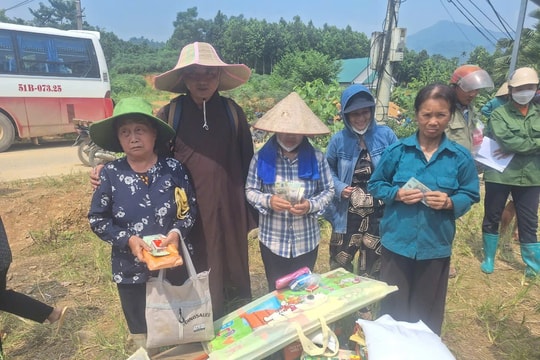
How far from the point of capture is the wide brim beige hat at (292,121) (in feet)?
6.78

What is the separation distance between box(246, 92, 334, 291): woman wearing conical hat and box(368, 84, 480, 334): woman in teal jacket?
347 mm

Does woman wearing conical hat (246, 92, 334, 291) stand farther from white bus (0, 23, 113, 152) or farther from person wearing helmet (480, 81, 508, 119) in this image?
white bus (0, 23, 113, 152)

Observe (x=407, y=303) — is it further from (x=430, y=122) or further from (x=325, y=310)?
(x=430, y=122)

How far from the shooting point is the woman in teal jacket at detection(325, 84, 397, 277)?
248 centimetres

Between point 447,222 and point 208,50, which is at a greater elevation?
point 208,50

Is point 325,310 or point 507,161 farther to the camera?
point 507,161

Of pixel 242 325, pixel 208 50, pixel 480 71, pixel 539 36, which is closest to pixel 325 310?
pixel 242 325

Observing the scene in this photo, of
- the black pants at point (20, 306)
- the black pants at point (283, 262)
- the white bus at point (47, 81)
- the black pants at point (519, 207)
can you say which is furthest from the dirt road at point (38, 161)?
the black pants at point (519, 207)

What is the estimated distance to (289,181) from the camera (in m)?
2.13

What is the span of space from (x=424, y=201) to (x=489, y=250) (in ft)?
6.91

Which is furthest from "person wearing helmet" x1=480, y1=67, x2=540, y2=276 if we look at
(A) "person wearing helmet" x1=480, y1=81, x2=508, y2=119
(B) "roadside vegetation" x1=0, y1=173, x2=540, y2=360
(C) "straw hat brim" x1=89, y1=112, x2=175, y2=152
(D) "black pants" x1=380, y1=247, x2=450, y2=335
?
(C) "straw hat brim" x1=89, y1=112, x2=175, y2=152

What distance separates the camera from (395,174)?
2.10 metres

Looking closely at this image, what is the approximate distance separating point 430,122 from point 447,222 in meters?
A: 0.54

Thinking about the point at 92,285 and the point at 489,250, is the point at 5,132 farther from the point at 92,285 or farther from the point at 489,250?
the point at 489,250
